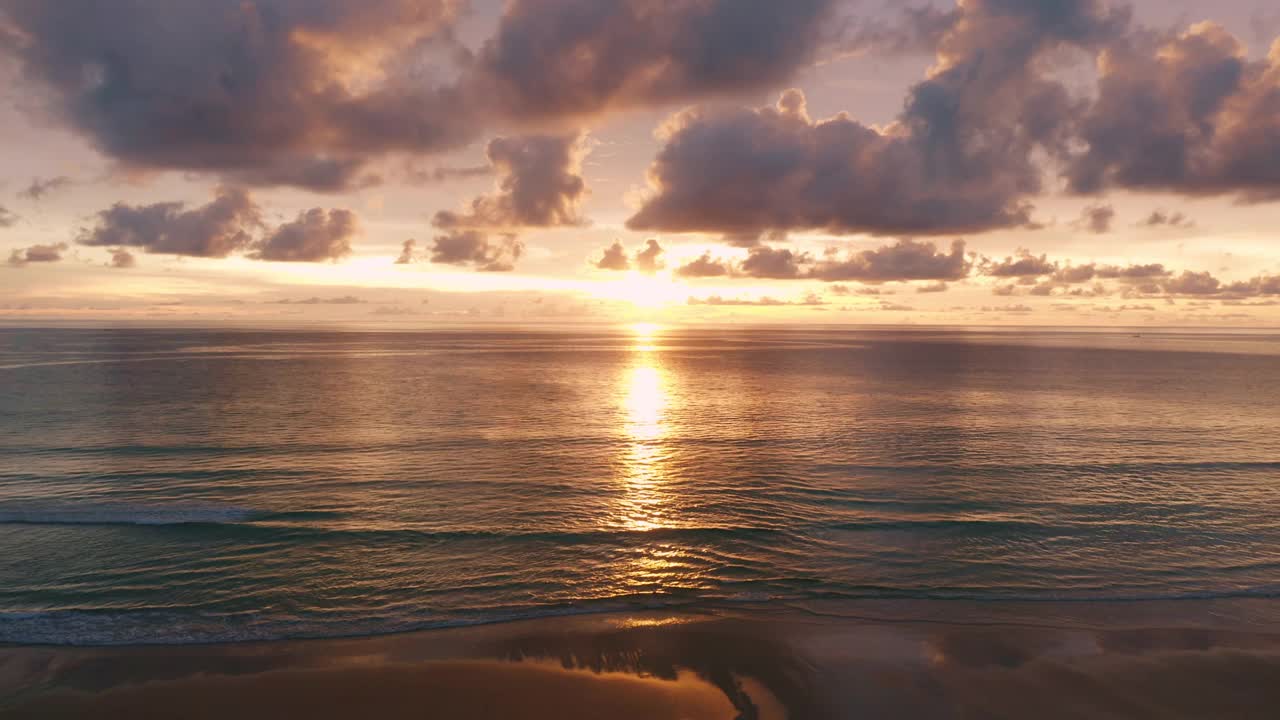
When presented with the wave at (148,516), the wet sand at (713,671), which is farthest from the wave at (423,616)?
the wave at (148,516)

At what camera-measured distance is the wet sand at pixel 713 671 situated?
485 inches

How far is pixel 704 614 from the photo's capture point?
16078mm

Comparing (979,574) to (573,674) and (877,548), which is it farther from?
(573,674)

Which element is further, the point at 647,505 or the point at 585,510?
the point at 647,505

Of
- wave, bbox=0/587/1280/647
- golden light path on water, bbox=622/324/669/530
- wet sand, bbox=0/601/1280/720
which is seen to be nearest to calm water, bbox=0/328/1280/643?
wave, bbox=0/587/1280/647

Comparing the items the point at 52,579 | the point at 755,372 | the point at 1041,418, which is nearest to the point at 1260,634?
the point at 52,579

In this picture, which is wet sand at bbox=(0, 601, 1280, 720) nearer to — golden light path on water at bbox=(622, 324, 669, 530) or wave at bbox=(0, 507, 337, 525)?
golden light path on water at bbox=(622, 324, 669, 530)

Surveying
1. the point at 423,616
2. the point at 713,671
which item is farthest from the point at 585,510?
the point at 713,671

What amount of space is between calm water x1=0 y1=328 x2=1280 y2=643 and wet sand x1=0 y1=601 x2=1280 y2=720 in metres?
1.28

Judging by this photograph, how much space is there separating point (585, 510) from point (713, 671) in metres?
11.5

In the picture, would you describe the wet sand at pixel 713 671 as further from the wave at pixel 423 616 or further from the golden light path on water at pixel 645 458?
the golden light path on water at pixel 645 458

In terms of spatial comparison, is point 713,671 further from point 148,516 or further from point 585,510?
point 148,516

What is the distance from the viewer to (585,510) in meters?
24.4

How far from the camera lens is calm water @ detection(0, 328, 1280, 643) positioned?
56.6ft
